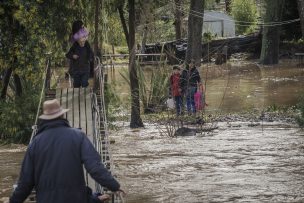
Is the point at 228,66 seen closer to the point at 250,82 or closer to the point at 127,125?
the point at 250,82

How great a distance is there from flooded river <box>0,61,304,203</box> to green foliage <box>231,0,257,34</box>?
36520 mm

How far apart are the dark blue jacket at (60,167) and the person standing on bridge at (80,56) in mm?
7233

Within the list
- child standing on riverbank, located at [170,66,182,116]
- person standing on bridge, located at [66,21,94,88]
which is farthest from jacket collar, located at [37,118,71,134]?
child standing on riverbank, located at [170,66,182,116]

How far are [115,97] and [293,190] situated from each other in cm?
752

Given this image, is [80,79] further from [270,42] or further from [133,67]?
[270,42]

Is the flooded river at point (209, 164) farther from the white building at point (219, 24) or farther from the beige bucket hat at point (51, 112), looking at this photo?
the white building at point (219, 24)

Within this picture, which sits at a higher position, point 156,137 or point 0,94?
point 0,94

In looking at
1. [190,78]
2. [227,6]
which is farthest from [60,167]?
[227,6]

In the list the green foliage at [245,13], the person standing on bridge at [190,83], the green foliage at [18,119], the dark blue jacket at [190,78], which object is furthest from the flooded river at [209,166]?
the green foliage at [245,13]

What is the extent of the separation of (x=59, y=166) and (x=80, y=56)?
739cm

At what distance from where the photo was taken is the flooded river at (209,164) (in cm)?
1046

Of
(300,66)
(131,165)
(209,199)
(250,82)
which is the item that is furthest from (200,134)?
(300,66)

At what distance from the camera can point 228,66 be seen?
146ft

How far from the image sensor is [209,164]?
12930 millimetres
